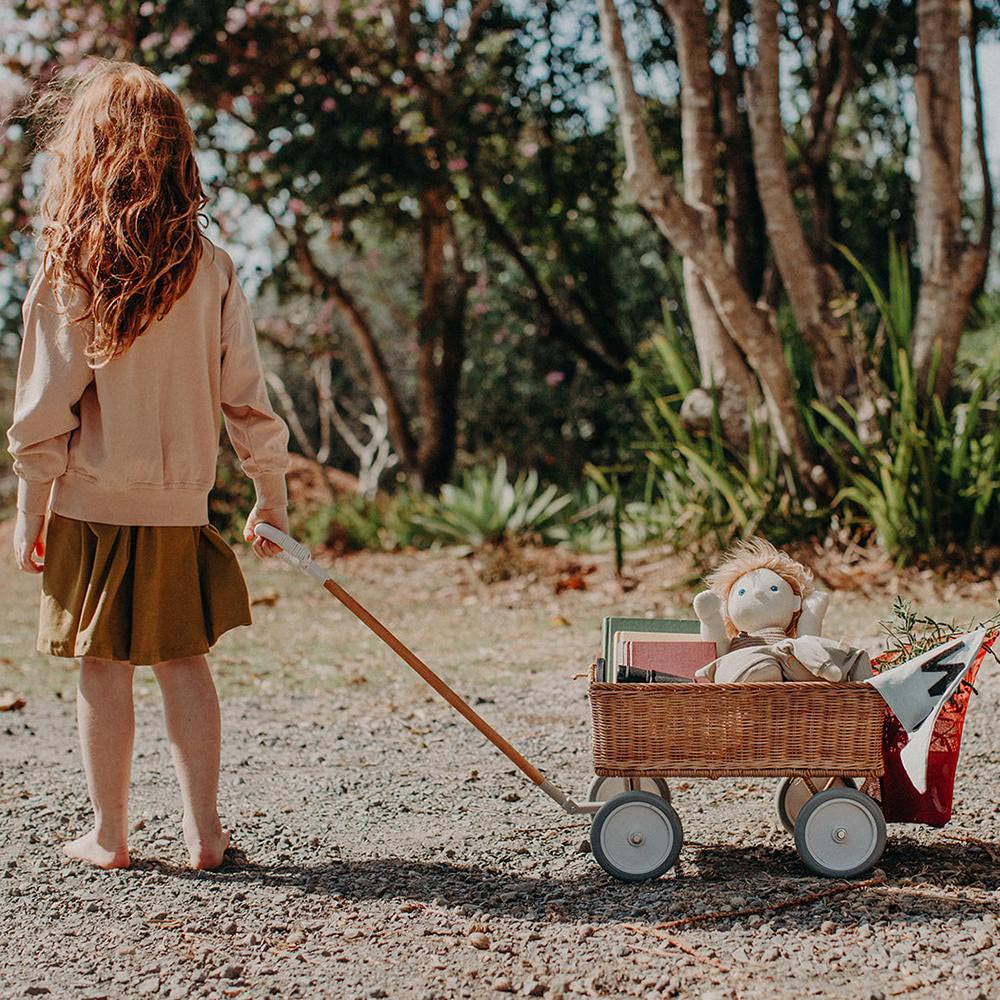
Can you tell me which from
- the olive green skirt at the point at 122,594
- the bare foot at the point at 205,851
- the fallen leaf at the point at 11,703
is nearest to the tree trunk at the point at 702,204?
the fallen leaf at the point at 11,703

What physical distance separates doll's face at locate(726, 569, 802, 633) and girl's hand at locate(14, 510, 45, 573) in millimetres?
1639

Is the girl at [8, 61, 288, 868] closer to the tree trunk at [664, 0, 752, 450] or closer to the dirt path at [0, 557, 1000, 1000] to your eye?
the dirt path at [0, 557, 1000, 1000]

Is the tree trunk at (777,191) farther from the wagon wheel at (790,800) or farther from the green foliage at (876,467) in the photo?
the wagon wheel at (790,800)

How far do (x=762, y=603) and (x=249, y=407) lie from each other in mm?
1312

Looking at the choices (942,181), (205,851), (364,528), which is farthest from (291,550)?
(364,528)

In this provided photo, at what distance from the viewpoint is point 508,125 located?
10.5m

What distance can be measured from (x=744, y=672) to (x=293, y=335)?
1014cm

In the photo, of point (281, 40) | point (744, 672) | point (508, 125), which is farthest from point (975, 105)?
point (744, 672)

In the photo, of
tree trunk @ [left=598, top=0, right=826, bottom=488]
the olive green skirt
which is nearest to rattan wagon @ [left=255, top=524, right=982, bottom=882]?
the olive green skirt

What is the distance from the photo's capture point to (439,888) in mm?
2738

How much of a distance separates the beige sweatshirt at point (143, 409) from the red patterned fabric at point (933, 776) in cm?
Answer: 163

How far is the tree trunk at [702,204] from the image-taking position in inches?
266

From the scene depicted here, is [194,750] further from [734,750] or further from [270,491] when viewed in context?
[734,750]

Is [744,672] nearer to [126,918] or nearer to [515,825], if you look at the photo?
[515,825]
